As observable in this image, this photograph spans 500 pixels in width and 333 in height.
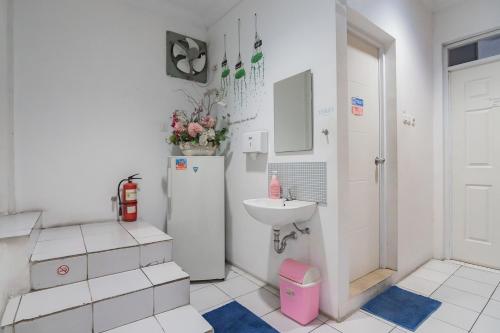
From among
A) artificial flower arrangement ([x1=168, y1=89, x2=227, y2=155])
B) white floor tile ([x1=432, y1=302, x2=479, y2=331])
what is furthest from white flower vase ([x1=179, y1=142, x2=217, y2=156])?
white floor tile ([x1=432, y1=302, x2=479, y2=331])

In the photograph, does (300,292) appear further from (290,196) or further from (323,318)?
(290,196)

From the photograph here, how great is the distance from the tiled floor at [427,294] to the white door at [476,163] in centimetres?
25

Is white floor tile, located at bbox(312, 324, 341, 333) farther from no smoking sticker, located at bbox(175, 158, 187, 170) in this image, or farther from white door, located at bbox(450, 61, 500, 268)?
white door, located at bbox(450, 61, 500, 268)

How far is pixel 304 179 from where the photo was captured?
6.61 ft

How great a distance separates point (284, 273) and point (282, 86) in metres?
1.51

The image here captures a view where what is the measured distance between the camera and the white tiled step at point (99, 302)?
1.33m

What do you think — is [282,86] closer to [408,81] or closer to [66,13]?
[408,81]

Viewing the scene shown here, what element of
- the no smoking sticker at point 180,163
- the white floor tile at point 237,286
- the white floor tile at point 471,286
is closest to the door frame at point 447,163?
the white floor tile at point 471,286

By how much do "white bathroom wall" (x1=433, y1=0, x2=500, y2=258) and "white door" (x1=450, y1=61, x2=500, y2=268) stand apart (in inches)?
4.8

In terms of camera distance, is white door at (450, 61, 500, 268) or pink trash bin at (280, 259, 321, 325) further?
white door at (450, 61, 500, 268)

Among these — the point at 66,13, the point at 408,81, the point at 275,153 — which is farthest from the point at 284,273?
the point at 66,13

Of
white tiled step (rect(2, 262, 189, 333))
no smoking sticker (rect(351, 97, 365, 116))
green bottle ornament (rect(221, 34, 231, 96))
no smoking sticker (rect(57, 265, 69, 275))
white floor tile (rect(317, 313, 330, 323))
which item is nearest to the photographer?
white tiled step (rect(2, 262, 189, 333))

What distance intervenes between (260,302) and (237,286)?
347 millimetres

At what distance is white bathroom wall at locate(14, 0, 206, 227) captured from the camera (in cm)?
218
